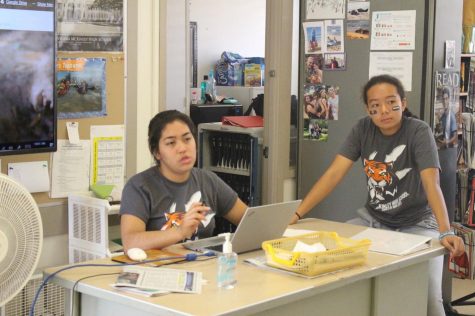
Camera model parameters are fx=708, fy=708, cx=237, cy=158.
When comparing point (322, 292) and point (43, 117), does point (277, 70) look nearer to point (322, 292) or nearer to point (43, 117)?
point (43, 117)

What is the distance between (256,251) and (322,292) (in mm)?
425

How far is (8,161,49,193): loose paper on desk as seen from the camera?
118 inches

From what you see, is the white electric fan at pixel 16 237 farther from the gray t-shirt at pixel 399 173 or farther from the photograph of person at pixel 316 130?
the photograph of person at pixel 316 130

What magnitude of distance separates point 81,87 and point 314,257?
5.01ft

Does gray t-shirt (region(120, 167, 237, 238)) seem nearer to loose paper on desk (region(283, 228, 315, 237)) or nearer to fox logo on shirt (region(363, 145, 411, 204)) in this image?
loose paper on desk (region(283, 228, 315, 237))

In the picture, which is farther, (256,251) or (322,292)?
(256,251)

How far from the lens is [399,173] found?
10.4 ft

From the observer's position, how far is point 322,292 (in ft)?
7.10

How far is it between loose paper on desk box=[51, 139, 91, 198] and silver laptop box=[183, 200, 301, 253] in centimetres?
85

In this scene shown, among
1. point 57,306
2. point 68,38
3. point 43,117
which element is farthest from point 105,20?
point 57,306

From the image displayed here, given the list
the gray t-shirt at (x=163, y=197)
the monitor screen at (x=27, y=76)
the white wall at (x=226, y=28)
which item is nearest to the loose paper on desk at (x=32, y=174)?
the monitor screen at (x=27, y=76)

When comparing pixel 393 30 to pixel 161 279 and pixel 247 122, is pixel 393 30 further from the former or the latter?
pixel 161 279

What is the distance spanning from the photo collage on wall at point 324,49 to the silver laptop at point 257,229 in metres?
1.75

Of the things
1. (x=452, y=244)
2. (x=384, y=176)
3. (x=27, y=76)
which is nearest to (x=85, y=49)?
(x=27, y=76)
